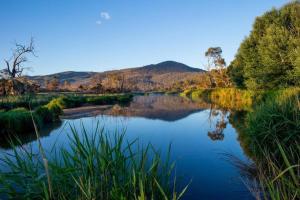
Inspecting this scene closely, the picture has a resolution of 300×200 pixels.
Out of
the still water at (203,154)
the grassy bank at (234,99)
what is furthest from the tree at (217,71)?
the still water at (203,154)

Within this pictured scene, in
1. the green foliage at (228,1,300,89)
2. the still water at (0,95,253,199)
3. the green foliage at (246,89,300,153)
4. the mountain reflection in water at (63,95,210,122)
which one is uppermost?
the green foliage at (228,1,300,89)

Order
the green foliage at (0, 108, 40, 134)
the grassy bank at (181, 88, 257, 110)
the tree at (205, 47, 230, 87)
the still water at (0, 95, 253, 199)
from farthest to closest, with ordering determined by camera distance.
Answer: the tree at (205, 47, 230, 87), the grassy bank at (181, 88, 257, 110), the green foliage at (0, 108, 40, 134), the still water at (0, 95, 253, 199)

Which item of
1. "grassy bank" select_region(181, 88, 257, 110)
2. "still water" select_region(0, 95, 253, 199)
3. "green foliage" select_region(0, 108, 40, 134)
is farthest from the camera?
"grassy bank" select_region(181, 88, 257, 110)

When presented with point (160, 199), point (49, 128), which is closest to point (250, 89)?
point (49, 128)

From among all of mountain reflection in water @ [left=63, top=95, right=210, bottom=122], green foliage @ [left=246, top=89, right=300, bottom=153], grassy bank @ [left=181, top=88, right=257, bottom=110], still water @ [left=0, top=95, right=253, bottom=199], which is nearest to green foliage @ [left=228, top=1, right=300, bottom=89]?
grassy bank @ [left=181, top=88, right=257, bottom=110]

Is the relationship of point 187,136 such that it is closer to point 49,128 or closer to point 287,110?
point 287,110

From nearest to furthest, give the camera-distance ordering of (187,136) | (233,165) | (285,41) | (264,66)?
(233,165) → (187,136) → (285,41) → (264,66)

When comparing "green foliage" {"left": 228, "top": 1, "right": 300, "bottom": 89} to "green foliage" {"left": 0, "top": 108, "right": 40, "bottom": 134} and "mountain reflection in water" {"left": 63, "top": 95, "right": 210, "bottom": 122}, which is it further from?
"green foliage" {"left": 0, "top": 108, "right": 40, "bottom": 134}

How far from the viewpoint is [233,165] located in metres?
7.37

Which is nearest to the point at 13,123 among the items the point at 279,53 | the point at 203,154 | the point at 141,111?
the point at 203,154

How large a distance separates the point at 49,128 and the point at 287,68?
18013 mm

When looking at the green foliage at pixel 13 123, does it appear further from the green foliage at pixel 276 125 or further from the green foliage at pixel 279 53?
the green foliage at pixel 279 53

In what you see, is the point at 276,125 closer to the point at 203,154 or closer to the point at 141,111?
the point at 203,154

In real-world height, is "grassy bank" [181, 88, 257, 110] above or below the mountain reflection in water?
above
